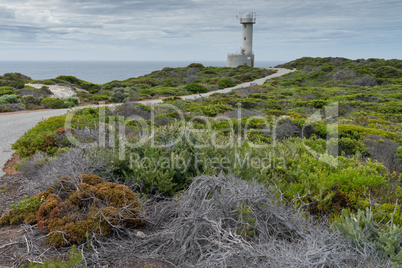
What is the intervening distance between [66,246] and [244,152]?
3311mm

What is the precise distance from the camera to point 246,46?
56.1 m

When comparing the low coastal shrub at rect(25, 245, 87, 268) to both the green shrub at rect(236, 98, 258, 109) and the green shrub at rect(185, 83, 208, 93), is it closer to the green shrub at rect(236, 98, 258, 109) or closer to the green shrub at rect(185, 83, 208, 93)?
the green shrub at rect(236, 98, 258, 109)

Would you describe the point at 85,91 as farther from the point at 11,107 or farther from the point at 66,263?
the point at 66,263

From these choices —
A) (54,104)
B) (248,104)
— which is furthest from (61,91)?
(248,104)

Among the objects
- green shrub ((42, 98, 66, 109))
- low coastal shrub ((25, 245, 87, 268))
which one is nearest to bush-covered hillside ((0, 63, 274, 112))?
green shrub ((42, 98, 66, 109))

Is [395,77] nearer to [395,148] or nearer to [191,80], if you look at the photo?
[191,80]

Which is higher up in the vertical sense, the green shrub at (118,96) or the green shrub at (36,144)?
the green shrub at (118,96)

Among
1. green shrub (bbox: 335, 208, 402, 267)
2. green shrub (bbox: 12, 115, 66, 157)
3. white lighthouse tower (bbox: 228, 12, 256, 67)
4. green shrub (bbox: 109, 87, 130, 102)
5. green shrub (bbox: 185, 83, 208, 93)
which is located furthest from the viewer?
white lighthouse tower (bbox: 228, 12, 256, 67)

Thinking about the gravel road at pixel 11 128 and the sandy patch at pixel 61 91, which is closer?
the gravel road at pixel 11 128

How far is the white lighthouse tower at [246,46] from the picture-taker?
55156mm

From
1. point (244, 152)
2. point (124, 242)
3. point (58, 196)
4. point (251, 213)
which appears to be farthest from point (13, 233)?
point (244, 152)

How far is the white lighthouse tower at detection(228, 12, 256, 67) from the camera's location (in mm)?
55156

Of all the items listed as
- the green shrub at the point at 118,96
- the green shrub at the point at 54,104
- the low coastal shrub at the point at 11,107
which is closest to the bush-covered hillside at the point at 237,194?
the low coastal shrub at the point at 11,107

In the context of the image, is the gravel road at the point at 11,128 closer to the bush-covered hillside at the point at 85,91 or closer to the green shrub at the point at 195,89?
the bush-covered hillside at the point at 85,91
